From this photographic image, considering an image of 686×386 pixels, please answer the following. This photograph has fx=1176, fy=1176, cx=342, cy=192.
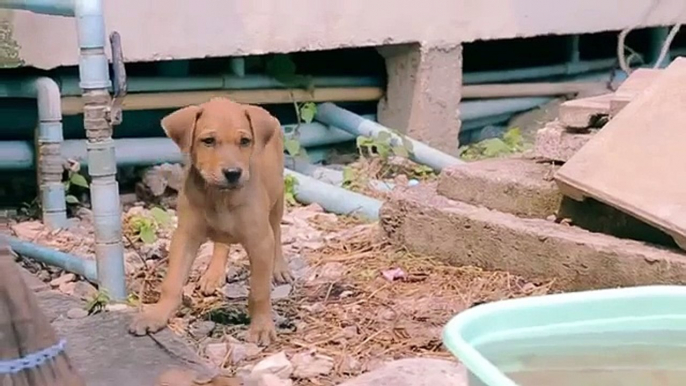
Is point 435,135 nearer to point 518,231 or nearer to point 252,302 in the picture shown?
point 518,231

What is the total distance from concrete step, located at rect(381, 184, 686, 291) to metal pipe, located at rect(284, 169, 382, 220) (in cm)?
34

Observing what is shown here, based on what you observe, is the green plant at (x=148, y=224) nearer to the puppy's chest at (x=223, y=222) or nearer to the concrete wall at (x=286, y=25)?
the concrete wall at (x=286, y=25)

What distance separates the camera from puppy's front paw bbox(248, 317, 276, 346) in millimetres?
2848

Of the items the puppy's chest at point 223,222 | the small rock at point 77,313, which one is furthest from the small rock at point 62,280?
the puppy's chest at point 223,222

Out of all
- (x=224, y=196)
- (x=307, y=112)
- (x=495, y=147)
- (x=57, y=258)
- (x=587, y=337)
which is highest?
(x=224, y=196)

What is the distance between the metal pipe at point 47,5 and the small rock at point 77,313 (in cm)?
73

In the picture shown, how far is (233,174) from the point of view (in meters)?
2.65

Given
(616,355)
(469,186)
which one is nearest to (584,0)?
(469,186)

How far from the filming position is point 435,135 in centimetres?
497

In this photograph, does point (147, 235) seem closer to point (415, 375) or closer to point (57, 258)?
point (57, 258)

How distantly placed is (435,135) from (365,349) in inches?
86.4

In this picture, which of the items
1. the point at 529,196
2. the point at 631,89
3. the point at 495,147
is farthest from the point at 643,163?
the point at 495,147

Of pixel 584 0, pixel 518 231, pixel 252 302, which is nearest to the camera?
pixel 252 302

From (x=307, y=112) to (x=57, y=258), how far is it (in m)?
1.56
